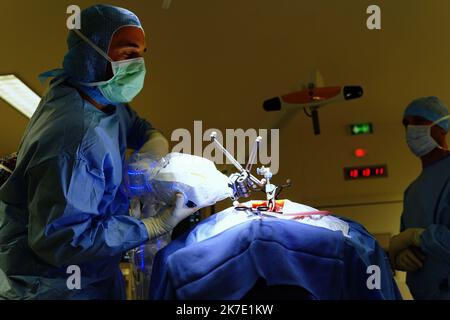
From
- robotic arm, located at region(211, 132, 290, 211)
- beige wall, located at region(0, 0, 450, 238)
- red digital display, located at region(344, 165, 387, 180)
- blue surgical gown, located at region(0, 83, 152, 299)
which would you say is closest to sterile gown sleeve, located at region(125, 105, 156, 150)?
beige wall, located at region(0, 0, 450, 238)

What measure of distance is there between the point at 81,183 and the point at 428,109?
1.25 m

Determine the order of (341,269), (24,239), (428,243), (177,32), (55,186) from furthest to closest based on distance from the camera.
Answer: (177,32)
(428,243)
(24,239)
(55,186)
(341,269)

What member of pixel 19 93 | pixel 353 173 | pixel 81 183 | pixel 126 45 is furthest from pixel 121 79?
pixel 353 173

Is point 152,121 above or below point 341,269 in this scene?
above

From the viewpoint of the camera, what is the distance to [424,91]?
1.85 meters

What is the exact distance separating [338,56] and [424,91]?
1.12ft

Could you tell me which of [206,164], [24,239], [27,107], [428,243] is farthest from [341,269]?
[27,107]

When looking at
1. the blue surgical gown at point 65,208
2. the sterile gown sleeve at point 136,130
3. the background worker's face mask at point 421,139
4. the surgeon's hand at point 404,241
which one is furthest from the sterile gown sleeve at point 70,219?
the background worker's face mask at point 421,139

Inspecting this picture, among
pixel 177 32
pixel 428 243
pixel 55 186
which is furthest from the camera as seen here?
pixel 177 32

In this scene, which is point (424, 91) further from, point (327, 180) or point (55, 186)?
point (55, 186)

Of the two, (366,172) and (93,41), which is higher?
(93,41)

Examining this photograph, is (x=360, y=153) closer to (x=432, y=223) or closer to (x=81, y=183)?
(x=432, y=223)

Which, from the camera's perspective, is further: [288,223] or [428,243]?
[428,243]

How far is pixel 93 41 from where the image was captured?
4.84 feet
